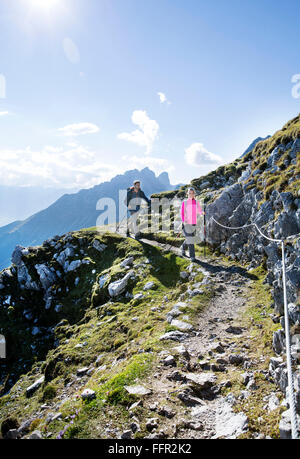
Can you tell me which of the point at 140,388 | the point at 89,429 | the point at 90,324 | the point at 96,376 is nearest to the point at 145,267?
the point at 90,324

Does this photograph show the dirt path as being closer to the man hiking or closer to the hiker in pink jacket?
the hiker in pink jacket

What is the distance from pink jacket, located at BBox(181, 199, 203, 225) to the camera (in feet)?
60.2

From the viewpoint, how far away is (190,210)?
→ 18516mm

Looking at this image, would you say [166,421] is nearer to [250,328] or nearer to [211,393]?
[211,393]

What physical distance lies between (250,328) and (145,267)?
35.5 ft

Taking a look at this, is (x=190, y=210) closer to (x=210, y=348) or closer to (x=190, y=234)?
(x=190, y=234)

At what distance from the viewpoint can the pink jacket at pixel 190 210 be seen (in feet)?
60.2

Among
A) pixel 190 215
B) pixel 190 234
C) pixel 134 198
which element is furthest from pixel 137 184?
pixel 190 234

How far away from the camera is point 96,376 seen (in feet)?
32.8

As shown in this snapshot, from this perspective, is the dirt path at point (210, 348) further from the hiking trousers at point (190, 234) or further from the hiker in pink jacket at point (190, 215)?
the hiker in pink jacket at point (190, 215)

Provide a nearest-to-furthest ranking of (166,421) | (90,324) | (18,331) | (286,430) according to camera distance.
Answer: (286,430), (166,421), (90,324), (18,331)

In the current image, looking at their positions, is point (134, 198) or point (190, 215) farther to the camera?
point (134, 198)

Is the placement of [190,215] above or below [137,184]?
below
